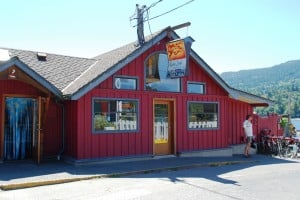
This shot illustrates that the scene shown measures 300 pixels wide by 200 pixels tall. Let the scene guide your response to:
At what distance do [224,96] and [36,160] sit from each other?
8.76 metres

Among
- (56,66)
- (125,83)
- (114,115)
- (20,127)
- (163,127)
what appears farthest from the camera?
(56,66)

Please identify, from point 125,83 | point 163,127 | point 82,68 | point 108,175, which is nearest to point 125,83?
point 125,83

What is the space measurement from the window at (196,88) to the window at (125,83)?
9.11ft

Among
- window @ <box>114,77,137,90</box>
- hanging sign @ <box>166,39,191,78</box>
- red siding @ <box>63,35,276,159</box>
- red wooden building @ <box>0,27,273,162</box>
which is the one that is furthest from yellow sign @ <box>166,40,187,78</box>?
window @ <box>114,77,137,90</box>

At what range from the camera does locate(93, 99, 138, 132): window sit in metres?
13.8

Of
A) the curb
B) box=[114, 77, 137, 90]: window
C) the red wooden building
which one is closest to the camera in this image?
the curb

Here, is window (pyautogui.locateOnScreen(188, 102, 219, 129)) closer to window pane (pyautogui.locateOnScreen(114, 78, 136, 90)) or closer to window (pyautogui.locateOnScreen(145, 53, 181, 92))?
window (pyautogui.locateOnScreen(145, 53, 181, 92))

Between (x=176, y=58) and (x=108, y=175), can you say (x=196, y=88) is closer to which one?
(x=176, y=58)

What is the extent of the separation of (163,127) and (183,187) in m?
6.14

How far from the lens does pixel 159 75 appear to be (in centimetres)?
1560

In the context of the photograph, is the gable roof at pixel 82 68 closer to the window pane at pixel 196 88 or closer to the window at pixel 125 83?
the window at pixel 125 83

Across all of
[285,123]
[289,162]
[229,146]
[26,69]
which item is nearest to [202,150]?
[229,146]

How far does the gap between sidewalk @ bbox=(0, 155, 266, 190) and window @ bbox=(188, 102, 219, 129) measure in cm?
A: 206

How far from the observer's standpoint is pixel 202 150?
54.6 feet
